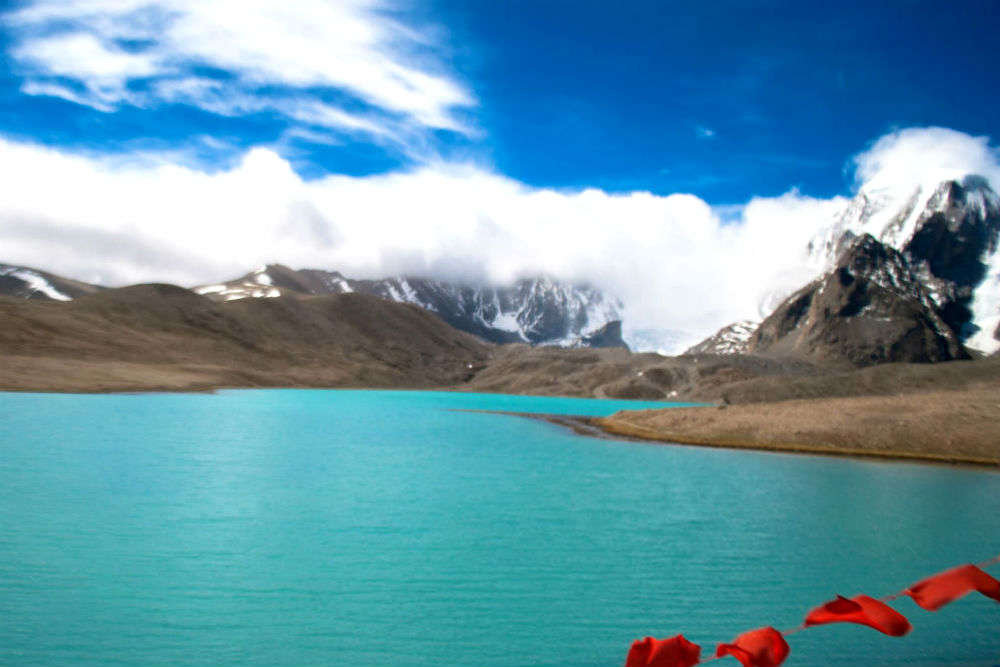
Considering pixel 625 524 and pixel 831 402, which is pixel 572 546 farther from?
pixel 831 402

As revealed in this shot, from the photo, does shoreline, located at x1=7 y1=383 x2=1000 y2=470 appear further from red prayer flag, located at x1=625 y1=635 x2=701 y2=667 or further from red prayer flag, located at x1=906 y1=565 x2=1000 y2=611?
red prayer flag, located at x1=625 y1=635 x2=701 y2=667

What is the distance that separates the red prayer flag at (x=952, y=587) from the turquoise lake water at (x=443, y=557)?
8.49 metres

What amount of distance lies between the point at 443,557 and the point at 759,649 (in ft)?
52.5

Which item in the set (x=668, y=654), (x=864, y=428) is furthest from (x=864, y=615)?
(x=864, y=428)

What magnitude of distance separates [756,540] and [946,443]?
42.4 meters

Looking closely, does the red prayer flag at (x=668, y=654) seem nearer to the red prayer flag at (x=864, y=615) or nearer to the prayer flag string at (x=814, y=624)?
the prayer flag string at (x=814, y=624)

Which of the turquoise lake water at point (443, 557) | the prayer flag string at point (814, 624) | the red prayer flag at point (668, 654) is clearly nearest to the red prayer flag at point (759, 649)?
the prayer flag string at point (814, 624)

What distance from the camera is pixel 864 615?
6.48 m

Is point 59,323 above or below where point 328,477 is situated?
above

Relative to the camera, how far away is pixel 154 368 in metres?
158

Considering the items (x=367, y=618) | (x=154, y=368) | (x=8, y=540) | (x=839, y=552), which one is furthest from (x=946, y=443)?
(x=154, y=368)

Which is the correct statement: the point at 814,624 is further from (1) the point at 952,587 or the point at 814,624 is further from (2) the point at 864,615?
(1) the point at 952,587

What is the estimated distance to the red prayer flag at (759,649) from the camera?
632 centimetres

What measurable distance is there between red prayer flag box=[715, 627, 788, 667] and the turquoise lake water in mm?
8554
